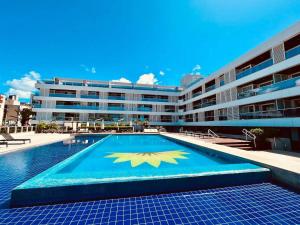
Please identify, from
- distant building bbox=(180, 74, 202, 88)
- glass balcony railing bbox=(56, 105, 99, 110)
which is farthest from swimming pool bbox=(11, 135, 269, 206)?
distant building bbox=(180, 74, 202, 88)

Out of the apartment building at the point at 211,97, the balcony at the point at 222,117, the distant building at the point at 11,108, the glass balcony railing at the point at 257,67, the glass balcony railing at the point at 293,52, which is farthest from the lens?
the distant building at the point at 11,108

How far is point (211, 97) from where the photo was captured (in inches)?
1057

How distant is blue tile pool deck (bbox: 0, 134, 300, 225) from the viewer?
10.8 feet

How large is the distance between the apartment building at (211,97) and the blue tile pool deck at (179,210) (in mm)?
10771

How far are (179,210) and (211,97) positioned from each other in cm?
2559

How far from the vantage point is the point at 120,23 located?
19219 millimetres

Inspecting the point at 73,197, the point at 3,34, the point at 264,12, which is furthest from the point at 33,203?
the point at 3,34

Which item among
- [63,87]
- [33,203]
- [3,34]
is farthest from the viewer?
[63,87]

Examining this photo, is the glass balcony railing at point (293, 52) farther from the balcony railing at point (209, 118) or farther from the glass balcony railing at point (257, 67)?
the balcony railing at point (209, 118)

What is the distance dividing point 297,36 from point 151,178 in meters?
16.4

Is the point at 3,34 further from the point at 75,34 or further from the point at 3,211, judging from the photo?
the point at 3,211

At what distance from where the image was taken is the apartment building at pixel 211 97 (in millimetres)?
13375

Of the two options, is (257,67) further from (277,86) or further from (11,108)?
(11,108)

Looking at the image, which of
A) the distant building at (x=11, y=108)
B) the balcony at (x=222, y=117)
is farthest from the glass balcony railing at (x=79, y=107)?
the distant building at (x=11, y=108)
